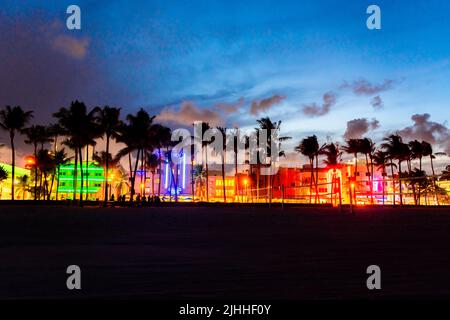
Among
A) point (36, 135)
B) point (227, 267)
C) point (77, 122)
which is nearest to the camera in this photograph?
point (227, 267)

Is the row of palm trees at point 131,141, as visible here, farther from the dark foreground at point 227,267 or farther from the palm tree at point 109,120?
the dark foreground at point 227,267

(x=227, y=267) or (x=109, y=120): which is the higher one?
(x=109, y=120)

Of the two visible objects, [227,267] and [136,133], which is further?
[136,133]

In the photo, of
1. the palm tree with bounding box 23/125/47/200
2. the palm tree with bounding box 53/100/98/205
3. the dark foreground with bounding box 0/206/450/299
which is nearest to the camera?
the dark foreground with bounding box 0/206/450/299

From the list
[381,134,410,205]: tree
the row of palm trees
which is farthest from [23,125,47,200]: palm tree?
[381,134,410,205]: tree

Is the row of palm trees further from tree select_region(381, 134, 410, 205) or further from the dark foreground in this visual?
the dark foreground

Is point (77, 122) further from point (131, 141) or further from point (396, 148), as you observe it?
point (396, 148)

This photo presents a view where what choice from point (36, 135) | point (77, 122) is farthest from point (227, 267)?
point (36, 135)

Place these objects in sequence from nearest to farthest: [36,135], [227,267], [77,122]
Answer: [227,267] → [77,122] → [36,135]

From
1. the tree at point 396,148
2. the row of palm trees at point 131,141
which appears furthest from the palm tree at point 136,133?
the tree at point 396,148

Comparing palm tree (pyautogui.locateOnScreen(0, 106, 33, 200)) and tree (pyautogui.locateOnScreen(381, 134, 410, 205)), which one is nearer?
palm tree (pyautogui.locateOnScreen(0, 106, 33, 200))

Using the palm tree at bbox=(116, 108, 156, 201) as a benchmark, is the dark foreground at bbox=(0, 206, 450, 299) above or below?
below
